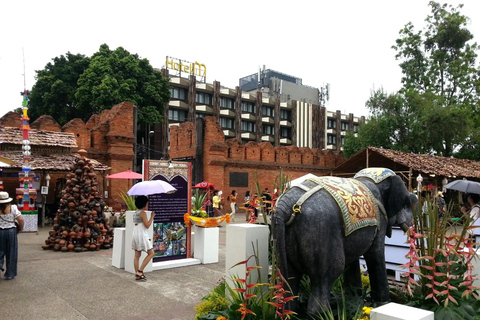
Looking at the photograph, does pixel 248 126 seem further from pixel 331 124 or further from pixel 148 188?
pixel 148 188

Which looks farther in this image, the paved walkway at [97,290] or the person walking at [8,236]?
the person walking at [8,236]

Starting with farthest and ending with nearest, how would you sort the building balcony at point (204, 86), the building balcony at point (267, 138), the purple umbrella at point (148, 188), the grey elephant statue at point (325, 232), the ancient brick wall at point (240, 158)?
the building balcony at point (267, 138), the building balcony at point (204, 86), the ancient brick wall at point (240, 158), the purple umbrella at point (148, 188), the grey elephant statue at point (325, 232)

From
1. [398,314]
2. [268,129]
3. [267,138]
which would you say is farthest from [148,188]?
[268,129]

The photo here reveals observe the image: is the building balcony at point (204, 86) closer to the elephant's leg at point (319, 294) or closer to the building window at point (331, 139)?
the building window at point (331, 139)

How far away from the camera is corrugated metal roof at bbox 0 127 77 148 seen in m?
15.6

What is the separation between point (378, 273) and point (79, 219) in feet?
27.7

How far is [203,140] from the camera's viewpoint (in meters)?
22.1

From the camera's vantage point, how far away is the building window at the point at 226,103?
45.9m

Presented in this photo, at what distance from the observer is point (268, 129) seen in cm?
5012

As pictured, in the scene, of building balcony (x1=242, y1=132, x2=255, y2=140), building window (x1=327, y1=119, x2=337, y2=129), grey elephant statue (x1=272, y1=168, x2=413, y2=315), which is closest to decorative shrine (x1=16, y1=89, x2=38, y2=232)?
grey elephant statue (x1=272, y1=168, x2=413, y2=315)

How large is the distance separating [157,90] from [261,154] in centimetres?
1132

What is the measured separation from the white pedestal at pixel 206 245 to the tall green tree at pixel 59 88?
23.1m

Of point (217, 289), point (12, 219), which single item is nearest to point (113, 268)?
point (12, 219)

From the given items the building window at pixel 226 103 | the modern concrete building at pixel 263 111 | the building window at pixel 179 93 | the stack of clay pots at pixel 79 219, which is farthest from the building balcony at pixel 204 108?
the stack of clay pots at pixel 79 219
